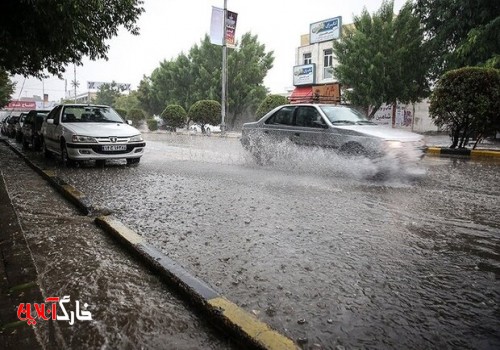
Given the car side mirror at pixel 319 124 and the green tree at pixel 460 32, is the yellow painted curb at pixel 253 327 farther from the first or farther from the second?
the green tree at pixel 460 32

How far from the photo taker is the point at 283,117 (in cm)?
912

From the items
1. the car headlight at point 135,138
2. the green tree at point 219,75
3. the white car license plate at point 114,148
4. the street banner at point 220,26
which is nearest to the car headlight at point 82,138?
the white car license plate at point 114,148

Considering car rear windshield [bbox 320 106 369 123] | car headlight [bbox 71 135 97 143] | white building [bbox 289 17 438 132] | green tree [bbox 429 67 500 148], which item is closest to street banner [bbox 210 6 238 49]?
white building [bbox 289 17 438 132]

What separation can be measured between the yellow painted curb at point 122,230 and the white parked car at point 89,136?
505 centimetres

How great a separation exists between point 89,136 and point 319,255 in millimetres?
7211

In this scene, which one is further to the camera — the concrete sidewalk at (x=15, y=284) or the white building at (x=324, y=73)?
the white building at (x=324, y=73)

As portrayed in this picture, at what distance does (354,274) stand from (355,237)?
930 millimetres

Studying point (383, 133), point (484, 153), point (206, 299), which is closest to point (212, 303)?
point (206, 299)

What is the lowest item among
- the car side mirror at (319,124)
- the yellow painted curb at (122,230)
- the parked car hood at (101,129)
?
the yellow painted curb at (122,230)

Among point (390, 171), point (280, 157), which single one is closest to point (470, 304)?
point (390, 171)

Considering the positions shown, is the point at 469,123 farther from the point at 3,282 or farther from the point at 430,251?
the point at 3,282

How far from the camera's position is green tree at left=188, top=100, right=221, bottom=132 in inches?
1265

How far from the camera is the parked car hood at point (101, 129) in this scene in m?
8.84

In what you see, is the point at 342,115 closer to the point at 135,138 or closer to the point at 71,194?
the point at 135,138
